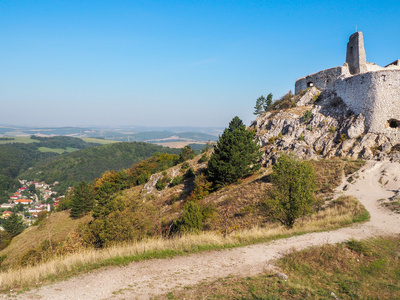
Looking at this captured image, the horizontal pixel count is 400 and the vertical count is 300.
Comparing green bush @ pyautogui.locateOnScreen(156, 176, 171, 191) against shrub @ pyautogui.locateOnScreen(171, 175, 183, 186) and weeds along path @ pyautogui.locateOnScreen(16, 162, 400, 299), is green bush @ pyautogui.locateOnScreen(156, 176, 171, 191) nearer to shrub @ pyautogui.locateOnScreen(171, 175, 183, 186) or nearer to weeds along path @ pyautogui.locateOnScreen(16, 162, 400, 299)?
shrub @ pyautogui.locateOnScreen(171, 175, 183, 186)

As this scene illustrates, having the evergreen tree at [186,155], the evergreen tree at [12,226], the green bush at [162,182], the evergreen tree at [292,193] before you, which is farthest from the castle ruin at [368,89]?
the evergreen tree at [12,226]

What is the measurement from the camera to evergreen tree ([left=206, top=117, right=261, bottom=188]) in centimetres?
3075

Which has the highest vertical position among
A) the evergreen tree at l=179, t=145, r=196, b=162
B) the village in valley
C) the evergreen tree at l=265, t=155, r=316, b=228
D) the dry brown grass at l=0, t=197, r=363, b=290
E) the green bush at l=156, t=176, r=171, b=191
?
the evergreen tree at l=265, t=155, r=316, b=228

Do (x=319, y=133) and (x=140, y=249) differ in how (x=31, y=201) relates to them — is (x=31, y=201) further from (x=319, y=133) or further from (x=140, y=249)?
(x=140, y=249)

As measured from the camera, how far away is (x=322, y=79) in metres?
38.7

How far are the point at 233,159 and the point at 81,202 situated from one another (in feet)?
115

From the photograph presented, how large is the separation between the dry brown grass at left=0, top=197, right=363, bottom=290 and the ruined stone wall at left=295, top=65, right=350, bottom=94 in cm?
2879

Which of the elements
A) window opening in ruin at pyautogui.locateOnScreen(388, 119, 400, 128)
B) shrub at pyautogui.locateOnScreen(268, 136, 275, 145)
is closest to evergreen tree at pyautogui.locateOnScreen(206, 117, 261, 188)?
shrub at pyautogui.locateOnScreen(268, 136, 275, 145)

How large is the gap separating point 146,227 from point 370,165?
2486cm

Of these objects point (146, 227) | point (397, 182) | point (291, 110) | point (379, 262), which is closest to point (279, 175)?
point (379, 262)

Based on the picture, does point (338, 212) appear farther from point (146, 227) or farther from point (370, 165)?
point (146, 227)

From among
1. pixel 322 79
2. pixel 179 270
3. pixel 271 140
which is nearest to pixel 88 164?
pixel 271 140

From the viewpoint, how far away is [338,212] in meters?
16.5

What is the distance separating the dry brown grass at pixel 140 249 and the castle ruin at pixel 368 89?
20196 millimetres
